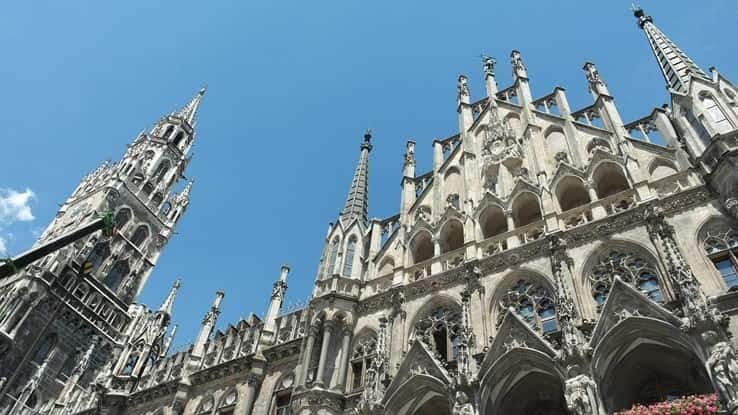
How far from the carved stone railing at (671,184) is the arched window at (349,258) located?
11581mm

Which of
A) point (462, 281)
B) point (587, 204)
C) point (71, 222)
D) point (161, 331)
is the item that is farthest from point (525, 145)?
point (71, 222)

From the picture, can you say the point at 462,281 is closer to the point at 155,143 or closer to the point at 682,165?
the point at 682,165

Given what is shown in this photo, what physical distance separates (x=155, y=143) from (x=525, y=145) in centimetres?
4849

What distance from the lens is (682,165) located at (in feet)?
59.2

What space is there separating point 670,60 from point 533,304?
1169 centimetres

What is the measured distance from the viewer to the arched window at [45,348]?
128 ft

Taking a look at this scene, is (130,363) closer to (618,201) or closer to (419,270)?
(419,270)

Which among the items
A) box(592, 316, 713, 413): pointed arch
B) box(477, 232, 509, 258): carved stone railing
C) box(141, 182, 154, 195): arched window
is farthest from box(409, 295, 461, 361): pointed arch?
box(141, 182, 154, 195): arched window

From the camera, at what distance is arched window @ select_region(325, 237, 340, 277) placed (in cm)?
2259

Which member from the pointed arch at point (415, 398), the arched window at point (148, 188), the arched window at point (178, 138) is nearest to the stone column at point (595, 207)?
the pointed arch at point (415, 398)

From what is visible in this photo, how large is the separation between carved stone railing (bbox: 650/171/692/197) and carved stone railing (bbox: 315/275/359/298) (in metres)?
11.2

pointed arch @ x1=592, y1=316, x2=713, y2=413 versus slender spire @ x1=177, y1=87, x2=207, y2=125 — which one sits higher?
slender spire @ x1=177, y1=87, x2=207, y2=125

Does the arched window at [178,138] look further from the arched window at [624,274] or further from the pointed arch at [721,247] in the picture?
the pointed arch at [721,247]

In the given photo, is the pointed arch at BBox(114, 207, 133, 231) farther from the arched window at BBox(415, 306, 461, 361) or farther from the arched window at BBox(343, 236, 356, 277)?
the arched window at BBox(415, 306, 461, 361)
